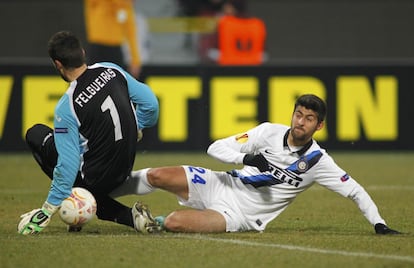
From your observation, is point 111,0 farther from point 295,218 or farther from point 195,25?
point 295,218

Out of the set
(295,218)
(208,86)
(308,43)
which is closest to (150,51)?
(308,43)

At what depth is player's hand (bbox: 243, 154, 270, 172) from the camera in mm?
7326

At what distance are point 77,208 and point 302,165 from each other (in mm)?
1658

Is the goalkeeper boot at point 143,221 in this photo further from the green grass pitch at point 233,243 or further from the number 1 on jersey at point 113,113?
the number 1 on jersey at point 113,113

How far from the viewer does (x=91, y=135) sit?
7395mm

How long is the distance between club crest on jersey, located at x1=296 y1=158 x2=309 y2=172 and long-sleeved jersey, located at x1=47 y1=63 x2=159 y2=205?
1.17 meters

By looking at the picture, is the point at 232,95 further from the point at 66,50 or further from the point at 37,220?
the point at 37,220

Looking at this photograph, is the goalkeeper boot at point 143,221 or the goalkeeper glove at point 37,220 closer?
the goalkeeper glove at point 37,220

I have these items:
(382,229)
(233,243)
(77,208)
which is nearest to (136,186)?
(77,208)

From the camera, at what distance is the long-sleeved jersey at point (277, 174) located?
7.44 m

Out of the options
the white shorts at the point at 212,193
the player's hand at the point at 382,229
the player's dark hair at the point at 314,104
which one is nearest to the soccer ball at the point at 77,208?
the white shorts at the point at 212,193

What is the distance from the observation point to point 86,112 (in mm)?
7281

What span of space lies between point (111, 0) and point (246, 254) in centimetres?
961

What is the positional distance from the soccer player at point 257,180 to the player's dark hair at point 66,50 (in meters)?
1.07
